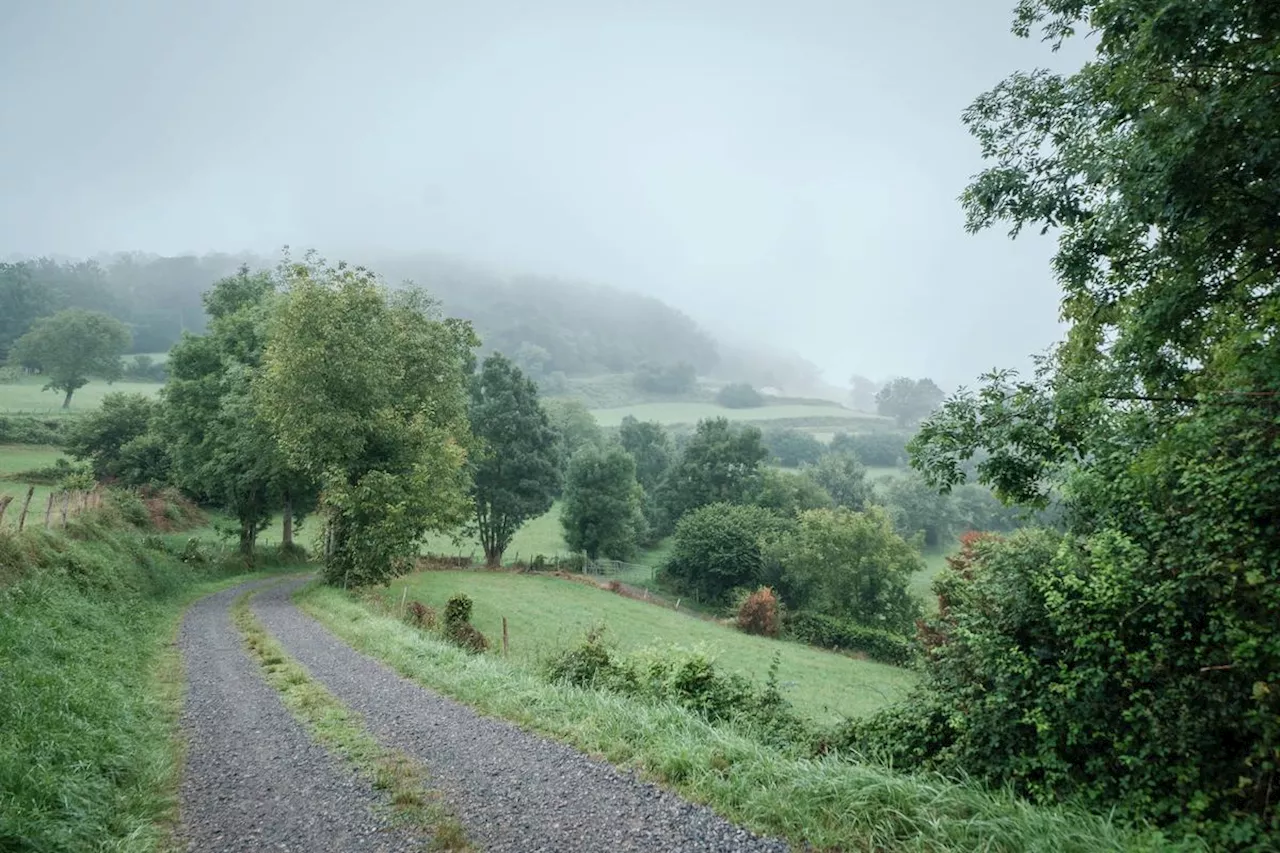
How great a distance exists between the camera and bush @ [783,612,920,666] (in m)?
38.0

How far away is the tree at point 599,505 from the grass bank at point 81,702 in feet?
130

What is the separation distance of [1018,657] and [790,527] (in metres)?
50.2

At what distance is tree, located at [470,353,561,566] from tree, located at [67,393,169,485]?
75.4ft

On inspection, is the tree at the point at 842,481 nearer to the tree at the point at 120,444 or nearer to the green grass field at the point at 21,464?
the tree at the point at 120,444

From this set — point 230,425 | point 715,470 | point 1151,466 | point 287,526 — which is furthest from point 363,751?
point 715,470

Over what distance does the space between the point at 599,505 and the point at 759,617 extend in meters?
21.3

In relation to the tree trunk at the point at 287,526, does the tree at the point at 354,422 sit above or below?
above

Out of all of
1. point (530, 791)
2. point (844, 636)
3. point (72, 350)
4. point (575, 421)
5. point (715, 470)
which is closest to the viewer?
point (530, 791)

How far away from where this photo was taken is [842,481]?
277 ft

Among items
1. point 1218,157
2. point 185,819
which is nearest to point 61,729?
point 185,819

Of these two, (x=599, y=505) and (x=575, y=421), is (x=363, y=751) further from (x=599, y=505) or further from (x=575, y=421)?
(x=575, y=421)

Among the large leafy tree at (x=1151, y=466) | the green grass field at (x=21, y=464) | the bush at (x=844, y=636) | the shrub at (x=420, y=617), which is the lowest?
the bush at (x=844, y=636)

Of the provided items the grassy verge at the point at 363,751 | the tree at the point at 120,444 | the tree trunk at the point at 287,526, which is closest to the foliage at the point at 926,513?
the tree trunk at the point at 287,526

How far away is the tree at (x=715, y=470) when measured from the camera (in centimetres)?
6818
